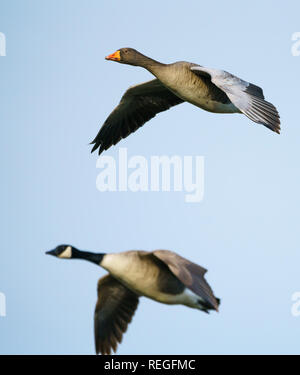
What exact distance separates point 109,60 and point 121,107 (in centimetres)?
137

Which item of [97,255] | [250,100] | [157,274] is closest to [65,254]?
[97,255]

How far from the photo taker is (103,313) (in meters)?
9.15

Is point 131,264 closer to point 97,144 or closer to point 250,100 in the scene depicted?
point 250,100

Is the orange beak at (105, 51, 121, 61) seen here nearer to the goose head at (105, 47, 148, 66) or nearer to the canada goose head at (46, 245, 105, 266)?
the goose head at (105, 47, 148, 66)

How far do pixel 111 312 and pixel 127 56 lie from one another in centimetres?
328

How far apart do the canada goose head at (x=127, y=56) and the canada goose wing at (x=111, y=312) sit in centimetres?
293

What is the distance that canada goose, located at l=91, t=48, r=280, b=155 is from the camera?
9258mm

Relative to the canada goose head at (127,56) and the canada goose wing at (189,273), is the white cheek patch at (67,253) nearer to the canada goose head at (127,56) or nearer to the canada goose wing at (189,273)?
the canada goose wing at (189,273)

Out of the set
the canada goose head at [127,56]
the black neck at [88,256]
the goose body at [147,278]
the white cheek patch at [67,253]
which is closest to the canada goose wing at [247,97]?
the canada goose head at [127,56]

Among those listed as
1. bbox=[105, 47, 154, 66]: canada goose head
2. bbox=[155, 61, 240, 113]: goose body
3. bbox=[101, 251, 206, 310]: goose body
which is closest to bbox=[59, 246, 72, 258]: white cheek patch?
bbox=[101, 251, 206, 310]: goose body

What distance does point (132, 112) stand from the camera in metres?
12.0

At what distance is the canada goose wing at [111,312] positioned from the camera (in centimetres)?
907

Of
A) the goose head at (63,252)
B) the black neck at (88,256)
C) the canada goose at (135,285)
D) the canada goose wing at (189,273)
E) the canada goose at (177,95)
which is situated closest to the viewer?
the canada goose wing at (189,273)

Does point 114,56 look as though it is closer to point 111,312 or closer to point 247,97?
point 247,97
